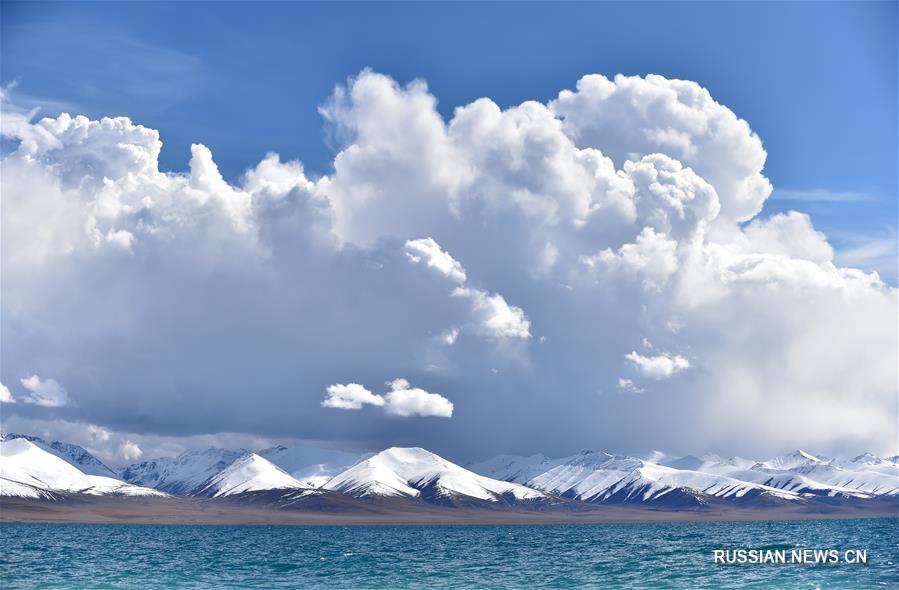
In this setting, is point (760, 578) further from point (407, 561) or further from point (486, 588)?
point (407, 561)

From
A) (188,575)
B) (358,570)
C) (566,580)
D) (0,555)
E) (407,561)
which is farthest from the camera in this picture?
(0,555)

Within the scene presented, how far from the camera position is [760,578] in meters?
117

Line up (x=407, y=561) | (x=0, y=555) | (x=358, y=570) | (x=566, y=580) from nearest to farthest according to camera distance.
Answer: (x=566, y=580) < (x=358, y=570) < (x=407, y=561) < (x=0, y=555)

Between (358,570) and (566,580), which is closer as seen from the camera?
(566,580)

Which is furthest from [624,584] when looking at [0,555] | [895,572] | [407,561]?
[0,555]

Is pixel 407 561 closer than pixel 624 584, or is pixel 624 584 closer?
pixel 624 584

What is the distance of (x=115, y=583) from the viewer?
403 ft

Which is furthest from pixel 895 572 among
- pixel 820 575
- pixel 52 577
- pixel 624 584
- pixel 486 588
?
pixel 52 577

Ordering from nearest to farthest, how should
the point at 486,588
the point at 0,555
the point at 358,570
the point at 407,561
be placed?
the point at 486,588 < the point at 358,570 < the point at 407,561 < the point at 0,555

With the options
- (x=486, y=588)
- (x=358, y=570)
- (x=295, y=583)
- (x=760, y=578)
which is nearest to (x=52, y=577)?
(x=295, y=583)

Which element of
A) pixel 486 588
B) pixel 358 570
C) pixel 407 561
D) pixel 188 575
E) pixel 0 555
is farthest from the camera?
pixel 0 555

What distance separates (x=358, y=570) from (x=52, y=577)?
153 feet

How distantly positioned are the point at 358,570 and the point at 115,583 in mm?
39505

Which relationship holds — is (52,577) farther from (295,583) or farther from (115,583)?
(295,583)
